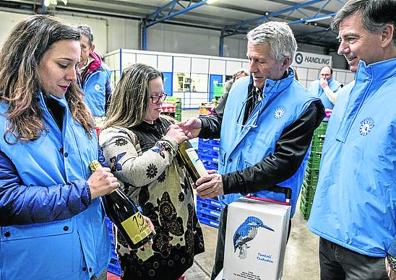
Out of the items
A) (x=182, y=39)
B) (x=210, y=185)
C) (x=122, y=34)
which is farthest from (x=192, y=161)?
(x=182, y=39)

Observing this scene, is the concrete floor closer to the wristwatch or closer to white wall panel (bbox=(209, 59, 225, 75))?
the wristwatch

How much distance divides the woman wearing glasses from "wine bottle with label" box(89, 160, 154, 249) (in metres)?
0.09

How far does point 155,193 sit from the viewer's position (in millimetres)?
1475

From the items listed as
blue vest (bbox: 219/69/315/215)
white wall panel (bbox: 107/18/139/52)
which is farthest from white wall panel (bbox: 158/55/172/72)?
blue vest (bbox: 219/69/315/215)

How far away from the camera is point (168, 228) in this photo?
59.1 inches

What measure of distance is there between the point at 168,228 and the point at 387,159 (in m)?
0.94

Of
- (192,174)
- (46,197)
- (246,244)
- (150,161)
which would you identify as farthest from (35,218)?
(246,244)

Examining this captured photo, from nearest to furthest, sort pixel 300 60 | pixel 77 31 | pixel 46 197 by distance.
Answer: pixel 46 197 → pixel 77 31 → pixel 300 60

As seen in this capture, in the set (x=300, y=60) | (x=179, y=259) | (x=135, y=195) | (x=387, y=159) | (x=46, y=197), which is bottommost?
(x=179, y=259)

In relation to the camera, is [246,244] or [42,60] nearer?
[42,60]

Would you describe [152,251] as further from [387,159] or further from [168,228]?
[387,159]

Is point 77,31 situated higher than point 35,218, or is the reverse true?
point 77,31

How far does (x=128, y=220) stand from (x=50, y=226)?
277 millimetres

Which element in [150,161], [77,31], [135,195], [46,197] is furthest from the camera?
[135,195]
